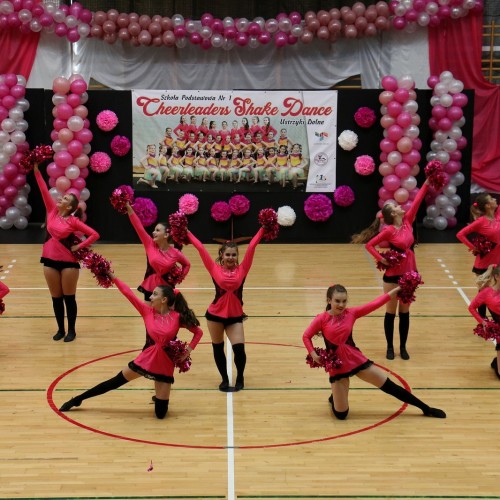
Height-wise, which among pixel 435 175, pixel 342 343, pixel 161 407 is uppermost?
pixel 435 175

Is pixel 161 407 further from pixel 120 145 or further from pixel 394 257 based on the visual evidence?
pixel 120 145

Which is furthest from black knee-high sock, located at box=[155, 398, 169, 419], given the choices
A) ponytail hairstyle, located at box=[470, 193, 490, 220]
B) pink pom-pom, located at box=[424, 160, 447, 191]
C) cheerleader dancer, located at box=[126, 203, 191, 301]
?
ponytail hairstyle, located at box=[470, 193, 490, 220]

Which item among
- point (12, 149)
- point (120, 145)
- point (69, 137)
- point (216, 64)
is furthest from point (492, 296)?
point (216, 64)

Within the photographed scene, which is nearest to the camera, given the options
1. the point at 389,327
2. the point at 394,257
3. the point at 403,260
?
the point at 394,257

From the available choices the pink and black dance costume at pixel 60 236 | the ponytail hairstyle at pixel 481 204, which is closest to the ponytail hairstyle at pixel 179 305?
the pink and black dance costume at pixel 60 236

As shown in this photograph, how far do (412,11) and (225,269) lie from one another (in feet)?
34.5

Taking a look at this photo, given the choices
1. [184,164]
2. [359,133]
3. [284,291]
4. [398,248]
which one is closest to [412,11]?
[359,133]

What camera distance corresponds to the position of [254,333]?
10.4m

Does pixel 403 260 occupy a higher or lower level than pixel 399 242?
lower

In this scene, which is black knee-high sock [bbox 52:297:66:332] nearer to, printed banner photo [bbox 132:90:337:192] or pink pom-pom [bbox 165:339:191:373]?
pink pom-pom [bbox 165:339:191:373]

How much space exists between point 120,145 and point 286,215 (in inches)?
119

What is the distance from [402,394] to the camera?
766 cm

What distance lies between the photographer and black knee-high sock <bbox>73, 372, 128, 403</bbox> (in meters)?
7.60

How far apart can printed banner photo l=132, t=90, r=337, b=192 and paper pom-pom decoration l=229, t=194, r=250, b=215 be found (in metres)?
0.23
